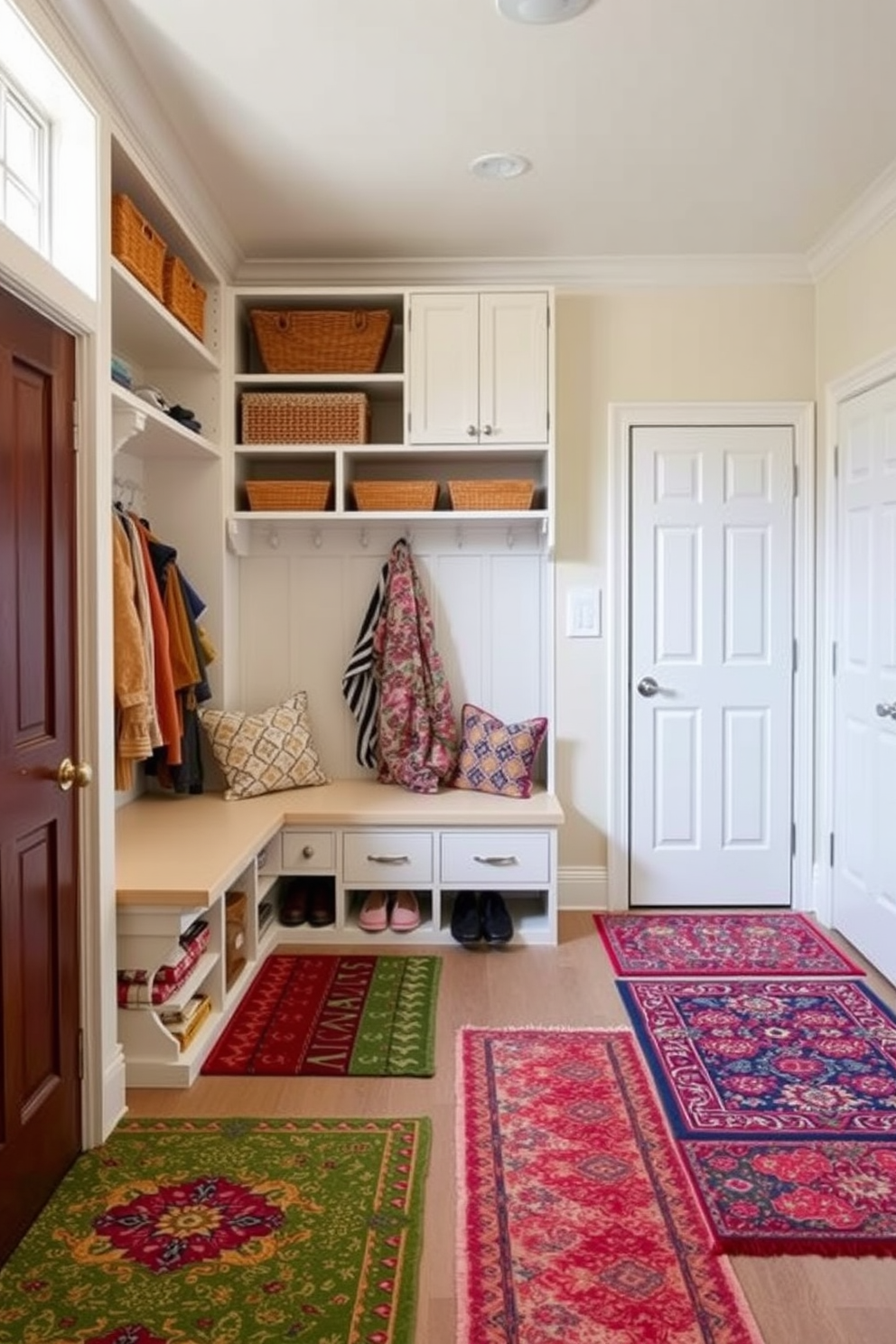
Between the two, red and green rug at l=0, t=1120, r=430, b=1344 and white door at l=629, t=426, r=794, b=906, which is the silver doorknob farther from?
red and green rug at l=0, t=1120, r=430, b=1344

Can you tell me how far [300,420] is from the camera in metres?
3.57

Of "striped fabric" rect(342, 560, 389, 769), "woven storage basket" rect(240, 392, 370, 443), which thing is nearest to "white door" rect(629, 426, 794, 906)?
"striped fabric" rect(342, 560, 389, 769)

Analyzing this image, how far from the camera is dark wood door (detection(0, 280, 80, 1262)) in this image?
69.6 inches

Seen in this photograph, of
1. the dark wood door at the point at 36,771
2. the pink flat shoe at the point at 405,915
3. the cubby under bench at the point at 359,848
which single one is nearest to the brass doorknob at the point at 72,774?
the dark wood door at the point at 36,771

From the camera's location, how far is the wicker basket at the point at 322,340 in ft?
11.6

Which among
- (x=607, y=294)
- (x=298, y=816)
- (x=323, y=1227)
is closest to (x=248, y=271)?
(x=607, y=294)

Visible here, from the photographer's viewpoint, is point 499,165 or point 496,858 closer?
point 499,165

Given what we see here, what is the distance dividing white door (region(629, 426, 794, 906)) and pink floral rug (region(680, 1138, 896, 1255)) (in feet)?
5.49

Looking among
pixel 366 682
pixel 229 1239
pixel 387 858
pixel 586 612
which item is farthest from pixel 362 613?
pixel 229 1239

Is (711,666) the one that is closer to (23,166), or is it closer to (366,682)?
(366,682)

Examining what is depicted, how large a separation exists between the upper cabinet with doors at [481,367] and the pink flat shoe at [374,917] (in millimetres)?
1784

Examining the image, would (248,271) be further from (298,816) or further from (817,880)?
(817,880)

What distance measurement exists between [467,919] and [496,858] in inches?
10.0

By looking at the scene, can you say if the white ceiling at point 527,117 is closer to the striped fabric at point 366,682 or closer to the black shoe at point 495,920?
the striped fabric at point 366,682
